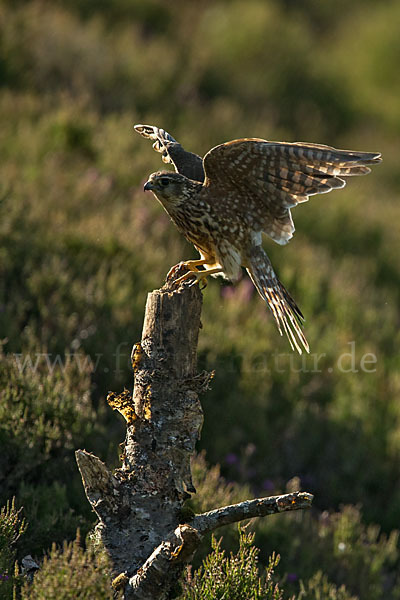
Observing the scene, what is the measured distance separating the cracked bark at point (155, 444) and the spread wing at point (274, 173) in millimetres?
786

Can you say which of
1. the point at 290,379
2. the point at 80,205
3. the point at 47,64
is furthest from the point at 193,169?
the point at 47,64

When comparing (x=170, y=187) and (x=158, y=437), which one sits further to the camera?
(x=170, y=187)

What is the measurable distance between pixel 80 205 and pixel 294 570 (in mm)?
4258

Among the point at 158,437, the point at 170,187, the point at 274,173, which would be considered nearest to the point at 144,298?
the point at 170,187

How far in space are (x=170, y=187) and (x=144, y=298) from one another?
262cm

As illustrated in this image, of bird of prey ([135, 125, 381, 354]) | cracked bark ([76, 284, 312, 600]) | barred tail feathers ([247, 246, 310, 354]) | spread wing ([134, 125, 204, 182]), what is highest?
spread wing ([134, 125, 204, 182])

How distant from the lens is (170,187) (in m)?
4.17

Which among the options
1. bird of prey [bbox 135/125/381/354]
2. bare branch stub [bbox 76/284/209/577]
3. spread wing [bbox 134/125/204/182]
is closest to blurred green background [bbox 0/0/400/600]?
bare branch stub [bbox 76/284/209/577]

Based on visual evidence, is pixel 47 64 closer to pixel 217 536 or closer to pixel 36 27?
pixel 36 27

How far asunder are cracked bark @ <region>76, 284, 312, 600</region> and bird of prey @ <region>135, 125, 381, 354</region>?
1.06 ft

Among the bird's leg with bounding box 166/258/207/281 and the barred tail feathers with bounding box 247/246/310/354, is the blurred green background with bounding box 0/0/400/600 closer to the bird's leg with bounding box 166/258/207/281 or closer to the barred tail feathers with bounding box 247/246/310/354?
the bird's leg with bounding box 166/258/207/281

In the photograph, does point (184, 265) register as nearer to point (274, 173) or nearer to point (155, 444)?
point (274, 173)

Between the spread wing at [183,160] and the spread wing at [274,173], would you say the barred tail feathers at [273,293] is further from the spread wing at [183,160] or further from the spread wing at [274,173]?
the spread wing at [183,160]

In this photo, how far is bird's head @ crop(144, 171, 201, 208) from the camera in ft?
13.5
